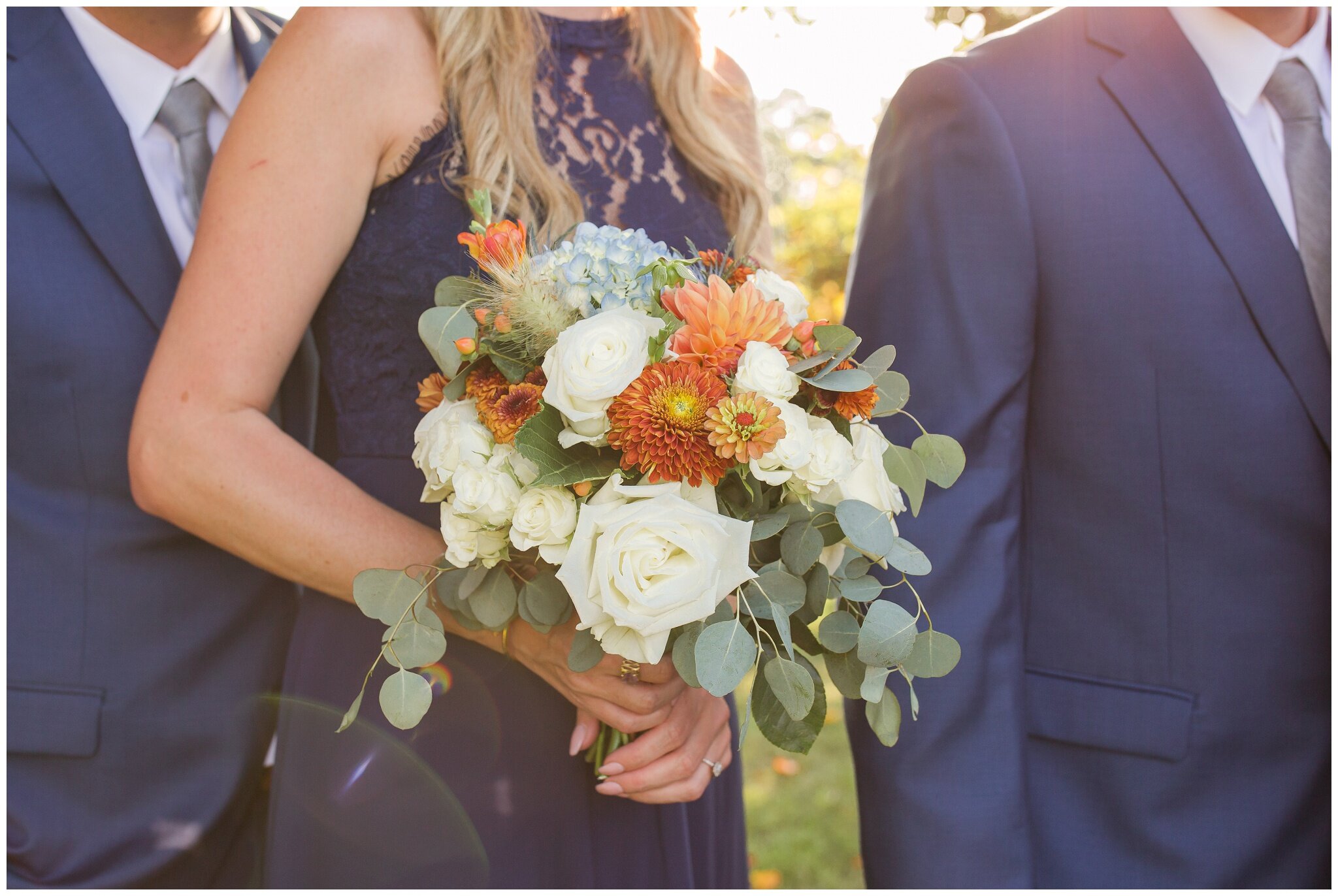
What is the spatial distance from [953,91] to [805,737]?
1.20m

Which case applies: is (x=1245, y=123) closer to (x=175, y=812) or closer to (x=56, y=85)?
(x=56, y=85)

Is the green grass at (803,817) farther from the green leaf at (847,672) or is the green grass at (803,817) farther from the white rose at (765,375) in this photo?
the white rose at (765,375)

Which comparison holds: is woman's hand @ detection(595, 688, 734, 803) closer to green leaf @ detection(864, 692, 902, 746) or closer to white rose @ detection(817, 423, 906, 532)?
green leaf @ detection(864, 692, 902, 746)

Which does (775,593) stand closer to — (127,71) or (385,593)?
(385,593)

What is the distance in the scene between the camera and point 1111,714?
1.79 metres

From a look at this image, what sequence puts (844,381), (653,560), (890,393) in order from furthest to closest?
(890,393), (844,381), (653,560)

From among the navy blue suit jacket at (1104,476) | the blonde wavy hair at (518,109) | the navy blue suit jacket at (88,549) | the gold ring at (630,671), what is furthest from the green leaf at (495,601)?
the navy blue suit jacket at (88,549)

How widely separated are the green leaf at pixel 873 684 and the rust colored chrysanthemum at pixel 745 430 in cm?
35

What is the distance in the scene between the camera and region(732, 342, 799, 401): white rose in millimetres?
1165

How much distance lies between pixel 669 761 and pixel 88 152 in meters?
1.68

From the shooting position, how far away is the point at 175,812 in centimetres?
201

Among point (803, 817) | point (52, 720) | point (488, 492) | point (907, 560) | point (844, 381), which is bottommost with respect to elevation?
point (803, 817)

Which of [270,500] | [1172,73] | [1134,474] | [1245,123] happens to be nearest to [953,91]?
[1172,73]

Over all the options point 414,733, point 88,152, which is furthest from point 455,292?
point 88,152
